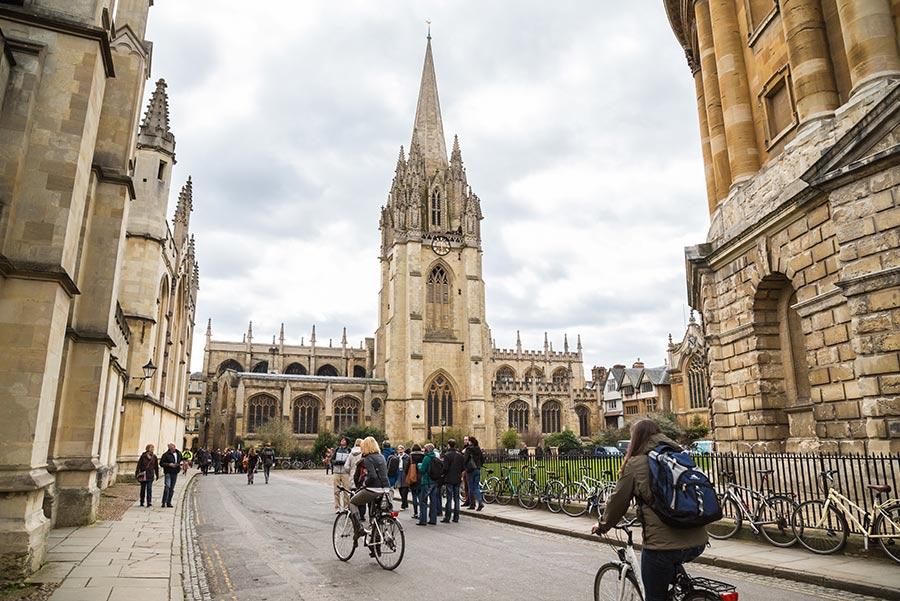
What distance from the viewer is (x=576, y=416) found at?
61.6 metres

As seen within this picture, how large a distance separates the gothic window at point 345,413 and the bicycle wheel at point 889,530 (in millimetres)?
47288

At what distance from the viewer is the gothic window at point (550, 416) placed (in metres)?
60.2

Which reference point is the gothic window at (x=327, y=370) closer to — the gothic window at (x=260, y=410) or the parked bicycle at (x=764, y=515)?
the gothic window at (x=260, y=410)

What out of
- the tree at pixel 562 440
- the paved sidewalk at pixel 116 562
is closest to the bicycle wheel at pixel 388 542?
the paved sidewalk at pixel 116 562

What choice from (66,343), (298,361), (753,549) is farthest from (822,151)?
(298,361)

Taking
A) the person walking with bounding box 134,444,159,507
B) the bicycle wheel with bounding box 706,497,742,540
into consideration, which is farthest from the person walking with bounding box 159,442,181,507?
the bicycle wheel with bounding box 706,497,742,540

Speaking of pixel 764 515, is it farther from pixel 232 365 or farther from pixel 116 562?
pixel 232 365

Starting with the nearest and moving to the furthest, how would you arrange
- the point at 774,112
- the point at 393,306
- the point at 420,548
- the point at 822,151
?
the point at 420,548, the point at 822,151, the point at 774,112, the point at 393,306

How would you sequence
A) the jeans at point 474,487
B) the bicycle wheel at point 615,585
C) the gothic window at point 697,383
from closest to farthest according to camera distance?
the bicycle wheel at point 615,585 < the jeans at point 474,487 < the gothic window at point 697,383

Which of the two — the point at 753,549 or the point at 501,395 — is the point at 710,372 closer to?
the point at 753,549

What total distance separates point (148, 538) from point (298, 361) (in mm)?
61345

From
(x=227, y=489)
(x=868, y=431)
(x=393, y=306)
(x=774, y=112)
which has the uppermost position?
(x=393, y=306)

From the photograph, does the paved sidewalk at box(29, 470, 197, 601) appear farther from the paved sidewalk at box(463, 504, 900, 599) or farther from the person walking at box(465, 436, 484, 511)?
the person walking at box(465, 436, 484, 511)

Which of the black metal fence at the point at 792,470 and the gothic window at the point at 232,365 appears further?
the gothic window at the point at 232,365
